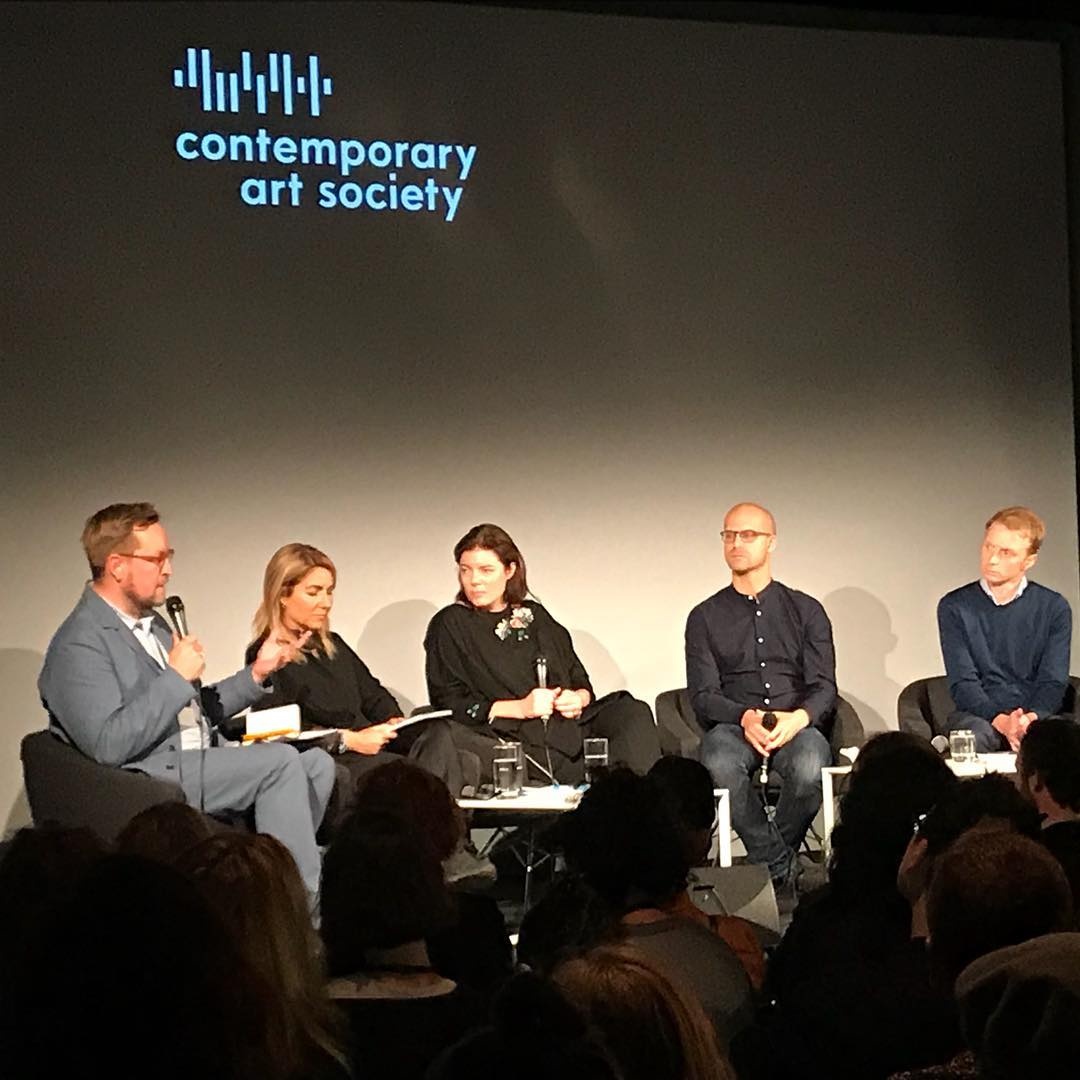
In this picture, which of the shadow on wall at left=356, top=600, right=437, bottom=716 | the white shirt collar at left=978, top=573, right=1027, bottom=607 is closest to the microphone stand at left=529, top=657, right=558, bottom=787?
the shadow on wall at left=356, top=600, right=437, bottom=716

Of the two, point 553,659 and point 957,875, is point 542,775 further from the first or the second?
point 957,875

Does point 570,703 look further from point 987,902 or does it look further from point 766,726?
point 987,902

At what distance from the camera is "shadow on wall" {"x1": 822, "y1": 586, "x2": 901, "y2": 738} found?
7.44m

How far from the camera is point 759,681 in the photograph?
6629 mm

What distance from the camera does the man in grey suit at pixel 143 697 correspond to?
5137mm

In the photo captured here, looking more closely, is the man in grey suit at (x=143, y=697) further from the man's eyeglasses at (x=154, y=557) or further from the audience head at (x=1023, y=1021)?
the audience head at (x=1023, y=1021)

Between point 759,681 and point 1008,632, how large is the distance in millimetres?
961

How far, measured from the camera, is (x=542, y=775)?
6270mm

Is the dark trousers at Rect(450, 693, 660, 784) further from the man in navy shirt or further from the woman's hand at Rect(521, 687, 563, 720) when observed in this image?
the man in navy shirt

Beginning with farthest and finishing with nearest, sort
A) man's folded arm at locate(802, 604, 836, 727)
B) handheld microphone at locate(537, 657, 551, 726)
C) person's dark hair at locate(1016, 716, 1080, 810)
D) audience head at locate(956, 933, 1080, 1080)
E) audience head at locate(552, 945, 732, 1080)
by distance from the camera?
man's folded arm at locate(802, 604, 836, 727) → handheld microphone at locate(537, 657, 551, 726) → person's dark hair at locate(1016, 716, 1080, 810) → audience head at locate(552, 945, 732, 1080) → audience head at locate(956, 933, 1080, 1080)

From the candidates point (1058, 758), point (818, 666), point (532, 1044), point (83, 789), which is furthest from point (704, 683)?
point (532, 1044)

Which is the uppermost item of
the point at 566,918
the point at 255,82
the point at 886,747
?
the point at 255,82

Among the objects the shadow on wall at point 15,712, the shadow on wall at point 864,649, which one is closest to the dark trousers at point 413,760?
the shadow on wall at point 15,712

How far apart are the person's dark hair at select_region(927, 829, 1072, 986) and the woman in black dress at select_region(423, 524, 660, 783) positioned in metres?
3.90
